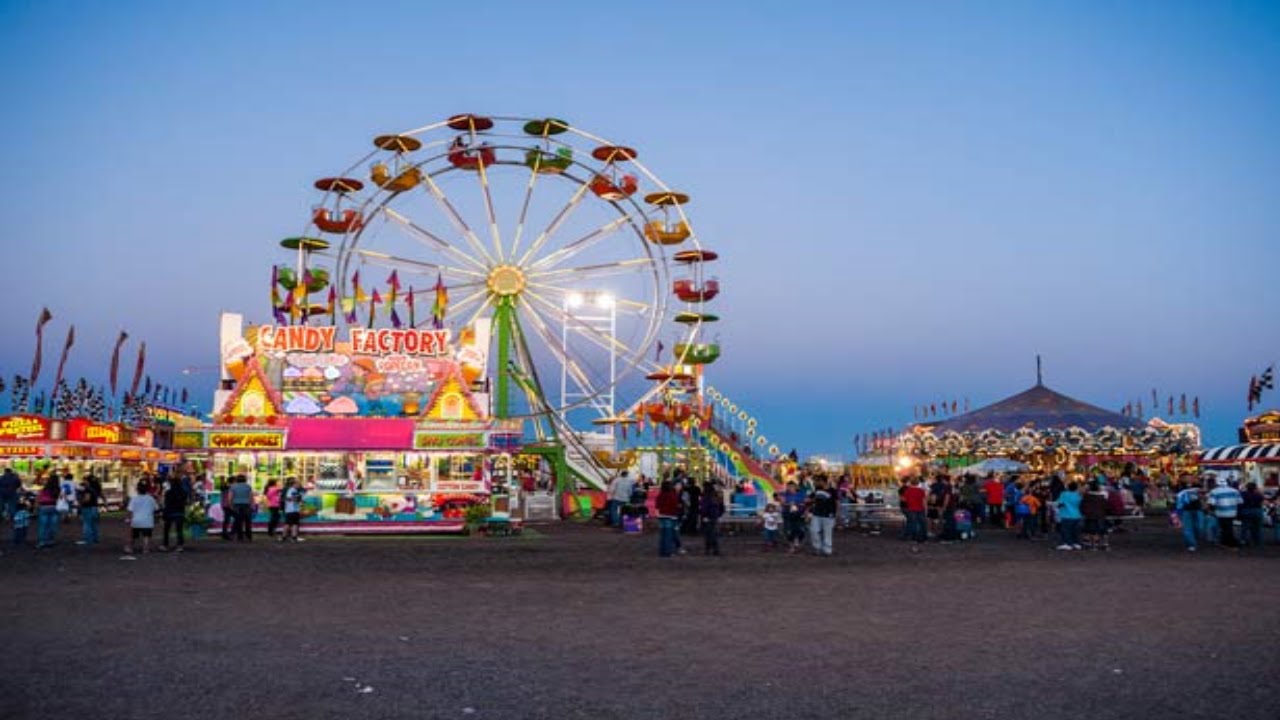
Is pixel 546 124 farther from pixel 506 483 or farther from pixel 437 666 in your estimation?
pixel 437 666

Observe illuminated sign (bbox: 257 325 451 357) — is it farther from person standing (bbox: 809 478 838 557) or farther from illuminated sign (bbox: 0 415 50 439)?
illuminated sign (bbox: 0 415 50 439)

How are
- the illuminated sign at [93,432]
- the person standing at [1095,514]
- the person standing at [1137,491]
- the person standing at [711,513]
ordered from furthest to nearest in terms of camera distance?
the illuminated sign at [93,432] < the person standing at [1137,491] < the person standing at [1095,514] < the person standing at [711,513]

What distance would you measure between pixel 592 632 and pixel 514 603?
225 cm

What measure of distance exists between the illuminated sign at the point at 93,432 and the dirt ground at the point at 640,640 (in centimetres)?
2788

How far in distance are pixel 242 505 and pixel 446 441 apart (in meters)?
4.92

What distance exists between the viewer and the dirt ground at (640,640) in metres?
6.75

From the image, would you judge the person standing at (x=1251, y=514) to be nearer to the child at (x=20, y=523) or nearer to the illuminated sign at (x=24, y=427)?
the child at (x=20, y=523)

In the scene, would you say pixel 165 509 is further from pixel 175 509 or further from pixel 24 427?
pixel 24 427

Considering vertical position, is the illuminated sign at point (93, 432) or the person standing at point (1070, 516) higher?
the illuminated sign at point (93, 432)

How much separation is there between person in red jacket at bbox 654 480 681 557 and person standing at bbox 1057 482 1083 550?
24.1 ft

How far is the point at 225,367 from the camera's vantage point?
87.1ft

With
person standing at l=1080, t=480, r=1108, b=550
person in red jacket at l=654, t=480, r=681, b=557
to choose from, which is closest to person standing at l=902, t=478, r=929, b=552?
person standing at l=1080, t=480, r=1108, b=550

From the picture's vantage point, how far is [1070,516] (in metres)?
19.8

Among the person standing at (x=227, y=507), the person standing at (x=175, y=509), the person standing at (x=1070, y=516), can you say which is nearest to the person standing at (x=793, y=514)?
the person standing at (x=1070, y=516)
